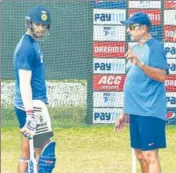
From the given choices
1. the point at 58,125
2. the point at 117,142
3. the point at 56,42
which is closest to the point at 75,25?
the point at 56,42

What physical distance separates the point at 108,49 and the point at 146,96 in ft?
21.4

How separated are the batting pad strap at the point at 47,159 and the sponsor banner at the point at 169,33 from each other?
694 centimetres

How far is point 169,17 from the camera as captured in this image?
14398 millimetres

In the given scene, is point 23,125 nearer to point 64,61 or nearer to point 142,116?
point 142,116

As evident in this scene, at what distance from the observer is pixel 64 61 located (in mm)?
14414

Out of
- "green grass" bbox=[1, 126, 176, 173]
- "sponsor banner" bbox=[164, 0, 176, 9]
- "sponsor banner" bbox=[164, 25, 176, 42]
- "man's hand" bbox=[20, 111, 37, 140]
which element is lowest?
"green grass" bbox=[1, 126, 176, 173]

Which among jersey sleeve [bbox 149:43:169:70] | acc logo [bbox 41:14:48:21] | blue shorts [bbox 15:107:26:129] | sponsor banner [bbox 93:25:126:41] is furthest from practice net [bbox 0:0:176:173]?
jersey sleeve [bbox 149:43:169:70]

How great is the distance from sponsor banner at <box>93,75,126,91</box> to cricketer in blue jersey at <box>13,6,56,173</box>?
6436 millimetres

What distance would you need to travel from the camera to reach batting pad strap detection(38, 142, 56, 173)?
25.2 ft

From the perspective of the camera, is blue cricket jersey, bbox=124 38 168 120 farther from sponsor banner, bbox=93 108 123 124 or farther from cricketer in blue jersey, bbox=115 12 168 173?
sponsor banner, bbox=93 108 123 124

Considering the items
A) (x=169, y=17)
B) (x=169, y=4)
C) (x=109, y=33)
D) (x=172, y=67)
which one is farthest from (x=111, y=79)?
(x=169, y=4)

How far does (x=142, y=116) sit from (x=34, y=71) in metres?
1.03

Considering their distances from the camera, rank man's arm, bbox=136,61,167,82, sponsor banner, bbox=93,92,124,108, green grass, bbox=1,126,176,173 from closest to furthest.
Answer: man's arm, bbox=136,61,167,82 → green grass, bbox=1,126,176,173 → sponsor banner, bbox=93,92,124,108

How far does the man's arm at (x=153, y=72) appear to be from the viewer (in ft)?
24.9
